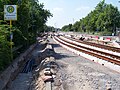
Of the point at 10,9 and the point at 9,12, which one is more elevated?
the point at 10,9

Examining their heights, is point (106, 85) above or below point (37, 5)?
below

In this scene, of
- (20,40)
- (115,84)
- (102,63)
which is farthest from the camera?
(20,40)

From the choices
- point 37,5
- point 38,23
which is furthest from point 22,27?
point 37,5

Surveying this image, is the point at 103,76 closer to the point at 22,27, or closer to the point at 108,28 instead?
the point at 22,27

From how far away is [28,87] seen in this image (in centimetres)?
1488

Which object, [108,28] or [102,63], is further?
[108,28]

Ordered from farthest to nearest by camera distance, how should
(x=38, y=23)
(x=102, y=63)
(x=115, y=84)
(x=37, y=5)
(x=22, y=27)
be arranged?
(x=37, y=5)
(x=38, y=23)
(x=22, y=27)
(x=102, y=63)
(x=115, y=84)

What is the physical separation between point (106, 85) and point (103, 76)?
2.52 metres

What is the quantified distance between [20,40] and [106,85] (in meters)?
14.2

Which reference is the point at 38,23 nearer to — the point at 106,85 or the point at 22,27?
the point at 22,27

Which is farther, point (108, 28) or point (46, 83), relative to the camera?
point (108, 28)

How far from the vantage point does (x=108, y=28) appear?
118 meters

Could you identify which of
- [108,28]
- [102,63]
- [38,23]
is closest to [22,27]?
[102,63]

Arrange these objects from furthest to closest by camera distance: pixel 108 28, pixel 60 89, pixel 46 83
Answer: pixel 108 28
pixel 46 83
pixel 60 89
